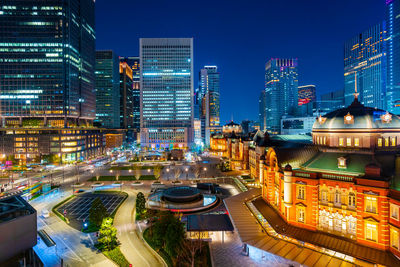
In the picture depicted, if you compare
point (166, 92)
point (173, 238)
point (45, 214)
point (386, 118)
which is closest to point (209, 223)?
point (173, 238)

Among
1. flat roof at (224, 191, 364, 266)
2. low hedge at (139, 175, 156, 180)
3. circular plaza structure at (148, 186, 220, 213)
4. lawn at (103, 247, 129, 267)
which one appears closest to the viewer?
flat roof at (224, 191, 364, 266)

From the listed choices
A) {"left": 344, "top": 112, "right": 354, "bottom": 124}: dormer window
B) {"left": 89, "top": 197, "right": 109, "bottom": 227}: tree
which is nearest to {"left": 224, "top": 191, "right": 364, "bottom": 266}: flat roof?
{"left": 344, "top": 112, "right": 354, "bottom": 124}: dormer window

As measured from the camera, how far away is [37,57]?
118250mm

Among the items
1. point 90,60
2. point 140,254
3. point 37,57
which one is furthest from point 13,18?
point 140,254

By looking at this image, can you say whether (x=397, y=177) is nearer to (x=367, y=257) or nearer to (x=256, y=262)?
(x=367, y=257)

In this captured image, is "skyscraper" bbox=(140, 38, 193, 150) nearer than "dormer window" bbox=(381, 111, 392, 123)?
No

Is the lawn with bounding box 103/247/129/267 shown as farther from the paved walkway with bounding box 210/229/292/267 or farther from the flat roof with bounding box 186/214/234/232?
the paved walkway with bounding box 210/229/292/267

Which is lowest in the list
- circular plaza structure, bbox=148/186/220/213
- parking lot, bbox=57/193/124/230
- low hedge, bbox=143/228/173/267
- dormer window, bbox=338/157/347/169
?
low hedge, bbox=143/228/173/267

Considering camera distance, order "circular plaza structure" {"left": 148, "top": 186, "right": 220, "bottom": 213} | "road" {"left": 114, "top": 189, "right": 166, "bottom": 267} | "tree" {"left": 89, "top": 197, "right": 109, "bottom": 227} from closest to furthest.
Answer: "road" {"left": 114, "top": 189, "right": 166, "bottom": 267}
"tree" {"left": 89, "top": 197, "right": 109, "bottom": 227}
"circular plaza structure" {"left": 148, "top": 186, "right": 220, "bottom": 213}

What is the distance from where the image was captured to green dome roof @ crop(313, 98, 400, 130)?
3706 centimetres

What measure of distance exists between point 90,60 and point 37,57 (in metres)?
31.0

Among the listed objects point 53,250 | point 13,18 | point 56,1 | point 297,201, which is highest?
point 56,1

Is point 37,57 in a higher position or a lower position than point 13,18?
lower

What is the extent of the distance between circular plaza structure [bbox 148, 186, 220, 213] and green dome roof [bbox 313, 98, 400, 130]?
28.6 metres
